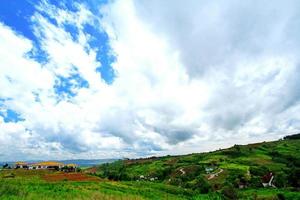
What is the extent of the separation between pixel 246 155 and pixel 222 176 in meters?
47.4

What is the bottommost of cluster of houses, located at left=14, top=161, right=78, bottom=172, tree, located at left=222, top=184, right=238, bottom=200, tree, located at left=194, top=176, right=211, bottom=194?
tree, located at left=222, top=184, right=238, bottom=200

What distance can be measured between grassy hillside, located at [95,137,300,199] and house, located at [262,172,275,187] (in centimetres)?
116

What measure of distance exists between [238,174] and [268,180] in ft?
29.0

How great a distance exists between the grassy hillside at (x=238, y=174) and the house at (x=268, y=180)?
1.16m

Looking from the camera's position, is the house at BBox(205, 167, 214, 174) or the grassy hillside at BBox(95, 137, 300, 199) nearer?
the grassy hillside at BBox(95, 137, 300, 199)

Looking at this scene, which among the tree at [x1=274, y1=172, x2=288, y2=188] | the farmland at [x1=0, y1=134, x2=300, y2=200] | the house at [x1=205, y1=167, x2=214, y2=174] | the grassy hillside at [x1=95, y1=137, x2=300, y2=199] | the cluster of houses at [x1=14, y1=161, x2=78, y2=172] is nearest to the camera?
the farmland at [x1=0, y1=134, x2=300, y2=200]

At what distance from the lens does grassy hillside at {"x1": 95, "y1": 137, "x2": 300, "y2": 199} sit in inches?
3022

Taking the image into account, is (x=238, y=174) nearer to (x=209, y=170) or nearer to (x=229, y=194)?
(x=209, y=170)

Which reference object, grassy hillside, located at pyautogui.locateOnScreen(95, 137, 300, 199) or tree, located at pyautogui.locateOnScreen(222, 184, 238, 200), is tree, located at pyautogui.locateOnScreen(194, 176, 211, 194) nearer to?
grassy hillside, located at pyautogui.locateOnScreen(95, 137, 300, 199)

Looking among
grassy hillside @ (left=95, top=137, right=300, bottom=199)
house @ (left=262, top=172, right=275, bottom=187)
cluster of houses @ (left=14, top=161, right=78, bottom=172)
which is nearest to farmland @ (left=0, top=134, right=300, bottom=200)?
grassy hillside @ (left=95, top=137, right=300, bottom=199)

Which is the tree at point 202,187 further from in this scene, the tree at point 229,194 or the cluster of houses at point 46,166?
the cluster of houses at point 46,166

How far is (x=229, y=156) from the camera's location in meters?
142

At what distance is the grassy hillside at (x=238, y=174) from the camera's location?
76.8m

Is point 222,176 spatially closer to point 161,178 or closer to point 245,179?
point 245,179
